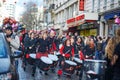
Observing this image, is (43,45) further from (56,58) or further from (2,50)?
(2,50)

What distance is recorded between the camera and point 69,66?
1488 cm

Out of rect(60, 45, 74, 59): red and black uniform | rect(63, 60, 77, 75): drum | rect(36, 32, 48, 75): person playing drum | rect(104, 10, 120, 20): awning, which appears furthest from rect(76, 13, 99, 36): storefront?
rect(63, 60, 77, 75): drum

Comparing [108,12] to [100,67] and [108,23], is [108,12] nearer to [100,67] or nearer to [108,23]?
[108,23]

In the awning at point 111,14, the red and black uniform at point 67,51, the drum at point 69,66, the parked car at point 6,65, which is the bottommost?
the drum at point 69,66

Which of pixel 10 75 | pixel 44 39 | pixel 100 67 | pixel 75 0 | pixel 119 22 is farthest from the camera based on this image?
pixel 75 0

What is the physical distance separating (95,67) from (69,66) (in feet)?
15.3

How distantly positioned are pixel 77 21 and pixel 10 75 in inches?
1352

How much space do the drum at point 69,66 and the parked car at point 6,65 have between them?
18.2 feet

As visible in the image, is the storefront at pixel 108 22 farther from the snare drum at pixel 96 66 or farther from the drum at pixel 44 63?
the snare drum at pixel 96 66

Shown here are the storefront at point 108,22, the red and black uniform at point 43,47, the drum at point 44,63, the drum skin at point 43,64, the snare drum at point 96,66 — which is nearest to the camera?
the snare drum at point 96,66

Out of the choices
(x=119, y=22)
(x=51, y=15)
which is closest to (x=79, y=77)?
(x=119, y=22)

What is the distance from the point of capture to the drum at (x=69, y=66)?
1474 centimetres

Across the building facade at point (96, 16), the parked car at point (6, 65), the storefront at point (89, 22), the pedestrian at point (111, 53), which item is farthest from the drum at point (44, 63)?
the storefront at point (89, 22)

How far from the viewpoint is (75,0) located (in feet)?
169
